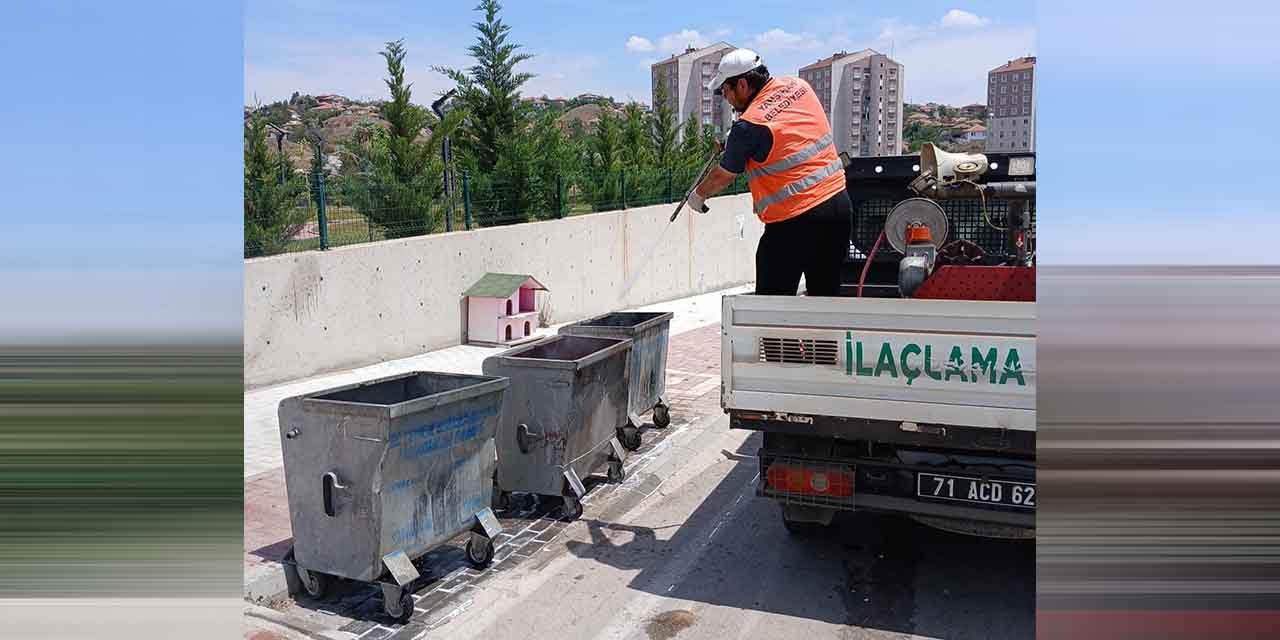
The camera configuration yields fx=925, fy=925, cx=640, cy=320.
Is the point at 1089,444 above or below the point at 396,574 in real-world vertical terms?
above

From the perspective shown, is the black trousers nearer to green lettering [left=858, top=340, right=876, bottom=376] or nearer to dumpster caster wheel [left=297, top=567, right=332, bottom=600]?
green lettering [left=858, top=340, right=876, bottom=376]

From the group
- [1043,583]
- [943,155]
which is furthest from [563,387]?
[1043,583]

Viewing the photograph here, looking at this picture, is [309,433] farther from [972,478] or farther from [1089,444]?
[1089,444]

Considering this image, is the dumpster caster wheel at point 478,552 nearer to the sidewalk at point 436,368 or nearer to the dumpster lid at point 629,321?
the sidewalk at point 436,368

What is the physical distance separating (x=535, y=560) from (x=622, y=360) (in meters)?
1.48

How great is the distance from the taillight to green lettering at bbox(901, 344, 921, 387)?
23.5 inches

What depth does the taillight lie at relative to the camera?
3.90 metres

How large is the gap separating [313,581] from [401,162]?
8658 millimetres

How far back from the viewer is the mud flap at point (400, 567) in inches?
145

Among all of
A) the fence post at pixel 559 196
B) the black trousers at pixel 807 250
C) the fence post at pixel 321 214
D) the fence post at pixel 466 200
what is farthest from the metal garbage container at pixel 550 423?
the fence post at pixel 559 196

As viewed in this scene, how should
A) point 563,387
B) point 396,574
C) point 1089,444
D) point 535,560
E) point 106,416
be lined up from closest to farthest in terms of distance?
1. point 1089,444
2. point 106,416
3. point 396,574
4. point 535,560
5. point 563,387

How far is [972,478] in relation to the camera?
3.70 m

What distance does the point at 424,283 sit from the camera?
31.9ft

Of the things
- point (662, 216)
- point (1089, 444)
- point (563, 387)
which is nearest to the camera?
point (1089, 444)
